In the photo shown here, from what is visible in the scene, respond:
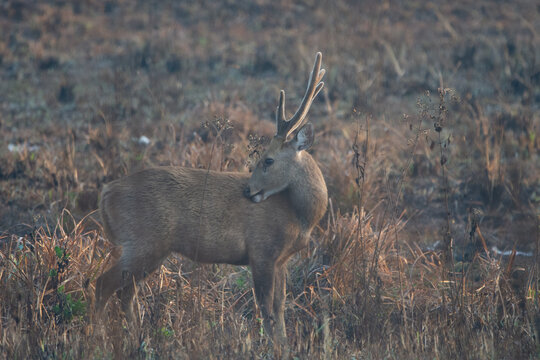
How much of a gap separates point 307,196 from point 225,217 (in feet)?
2.41

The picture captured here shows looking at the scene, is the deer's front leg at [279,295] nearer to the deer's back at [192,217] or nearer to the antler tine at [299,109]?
the deer's back at [192,217]

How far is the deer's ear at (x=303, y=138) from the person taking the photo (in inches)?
218

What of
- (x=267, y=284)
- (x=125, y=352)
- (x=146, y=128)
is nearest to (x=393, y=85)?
(x=146, y=128)

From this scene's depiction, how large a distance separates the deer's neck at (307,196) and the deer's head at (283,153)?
0.06m

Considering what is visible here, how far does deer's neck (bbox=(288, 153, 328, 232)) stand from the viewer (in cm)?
553

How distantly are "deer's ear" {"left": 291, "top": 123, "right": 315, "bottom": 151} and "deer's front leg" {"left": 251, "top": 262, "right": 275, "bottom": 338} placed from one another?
3.41ft

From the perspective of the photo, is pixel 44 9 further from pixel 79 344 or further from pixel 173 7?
pixel 79 344

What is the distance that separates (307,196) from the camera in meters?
5.56

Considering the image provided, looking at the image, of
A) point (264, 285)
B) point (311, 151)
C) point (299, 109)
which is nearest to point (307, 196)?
point (299, 109)

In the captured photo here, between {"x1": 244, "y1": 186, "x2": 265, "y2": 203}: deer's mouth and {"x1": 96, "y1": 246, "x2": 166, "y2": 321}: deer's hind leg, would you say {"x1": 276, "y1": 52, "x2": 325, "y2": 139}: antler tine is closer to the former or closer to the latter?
{"x1": 244, "y1": 186, "x2": 265, "y2": 203}: deer's mouth

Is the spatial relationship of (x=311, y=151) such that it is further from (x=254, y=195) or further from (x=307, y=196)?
(x=254, y=195)

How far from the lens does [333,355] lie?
178 inches

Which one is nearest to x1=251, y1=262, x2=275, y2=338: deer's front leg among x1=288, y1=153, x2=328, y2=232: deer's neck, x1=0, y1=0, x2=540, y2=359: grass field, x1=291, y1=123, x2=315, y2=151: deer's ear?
x1=0, y1=0, x2=540, y2=359: grass field

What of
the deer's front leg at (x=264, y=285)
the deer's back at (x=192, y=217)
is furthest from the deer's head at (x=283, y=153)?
the deer's front leg at (x=264, y=285)
